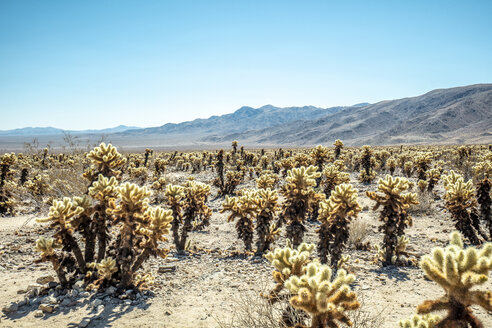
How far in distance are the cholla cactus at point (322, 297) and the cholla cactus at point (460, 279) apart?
0.54 meters

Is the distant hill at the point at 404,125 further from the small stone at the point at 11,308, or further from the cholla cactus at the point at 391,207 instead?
the small stone at the point at 11,308

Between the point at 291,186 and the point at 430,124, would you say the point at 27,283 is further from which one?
the point at 430,124

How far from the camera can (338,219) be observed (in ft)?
18.9

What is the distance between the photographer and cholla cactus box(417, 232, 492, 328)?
1821mm

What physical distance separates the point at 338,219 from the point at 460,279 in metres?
3.92

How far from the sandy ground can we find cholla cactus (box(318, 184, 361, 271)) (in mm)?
664

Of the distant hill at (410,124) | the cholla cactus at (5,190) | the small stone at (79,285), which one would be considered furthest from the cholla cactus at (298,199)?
the distant hill at (410,124)

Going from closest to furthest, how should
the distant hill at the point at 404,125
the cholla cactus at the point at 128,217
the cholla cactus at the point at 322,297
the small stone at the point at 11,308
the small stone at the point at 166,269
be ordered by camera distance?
the cholla cactus at the point at 322,297 < the small stone at the point at 11,308 < the cholla cactus at the point at 128,217 < the small stone at the point at 166,269 < the distant hill at the point at 404,125

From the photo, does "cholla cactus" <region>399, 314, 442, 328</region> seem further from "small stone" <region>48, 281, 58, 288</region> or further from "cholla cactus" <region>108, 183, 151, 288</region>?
"small stone" <region>48, 281, 58, 288</region>

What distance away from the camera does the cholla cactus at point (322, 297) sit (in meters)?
2.21

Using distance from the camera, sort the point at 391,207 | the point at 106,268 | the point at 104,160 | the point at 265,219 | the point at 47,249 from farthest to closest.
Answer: the point at 265,219 → the point at 391,207 → the point at 104,160 → the point at 106,268 → the point at 47,249

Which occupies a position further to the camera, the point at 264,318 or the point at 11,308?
the point at 11,308

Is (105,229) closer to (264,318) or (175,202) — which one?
(175,202)

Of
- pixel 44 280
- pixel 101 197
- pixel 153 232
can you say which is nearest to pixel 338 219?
pixel 153 232
